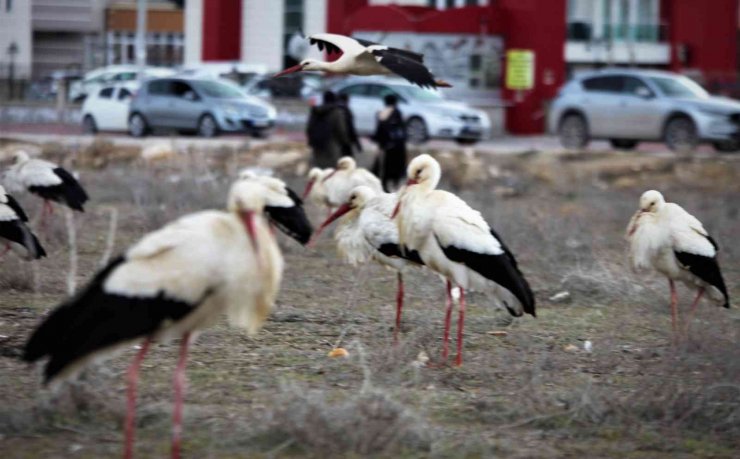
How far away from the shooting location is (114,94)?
30.2 meters

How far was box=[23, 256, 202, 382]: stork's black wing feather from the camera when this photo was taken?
5.52m

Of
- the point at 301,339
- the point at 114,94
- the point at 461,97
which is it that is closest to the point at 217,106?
the point at 114,94

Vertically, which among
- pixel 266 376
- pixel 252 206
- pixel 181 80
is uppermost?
pixel 181 80

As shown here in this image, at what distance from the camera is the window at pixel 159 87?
2862cm

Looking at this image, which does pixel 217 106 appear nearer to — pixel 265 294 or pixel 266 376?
pixel 266 376

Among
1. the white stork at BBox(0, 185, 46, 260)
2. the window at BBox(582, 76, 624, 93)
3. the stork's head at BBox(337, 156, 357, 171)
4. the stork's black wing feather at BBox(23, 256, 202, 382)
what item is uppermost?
the window at BBox(582, 76, 624, 93)

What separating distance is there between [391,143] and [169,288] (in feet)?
41.2

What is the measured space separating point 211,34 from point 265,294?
113ft

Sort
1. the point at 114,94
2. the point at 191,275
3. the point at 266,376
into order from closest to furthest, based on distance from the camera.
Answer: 1. the point at 191,275
2. the point at 266,376
3. the point at 114,94

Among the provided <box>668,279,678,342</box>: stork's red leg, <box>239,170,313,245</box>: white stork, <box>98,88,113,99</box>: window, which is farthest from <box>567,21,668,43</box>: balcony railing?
<box>668,279,678,342</box>: stork's red leg

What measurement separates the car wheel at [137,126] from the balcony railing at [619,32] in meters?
17.4

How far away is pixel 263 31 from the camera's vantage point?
133 ft

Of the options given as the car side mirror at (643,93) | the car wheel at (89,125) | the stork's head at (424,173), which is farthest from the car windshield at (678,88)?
the stork's head at (424,173)

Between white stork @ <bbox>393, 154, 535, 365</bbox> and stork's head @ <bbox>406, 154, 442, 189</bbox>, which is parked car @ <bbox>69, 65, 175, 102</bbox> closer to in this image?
stork's head @ <bbox>406, 154, 442, 189</bbox>
